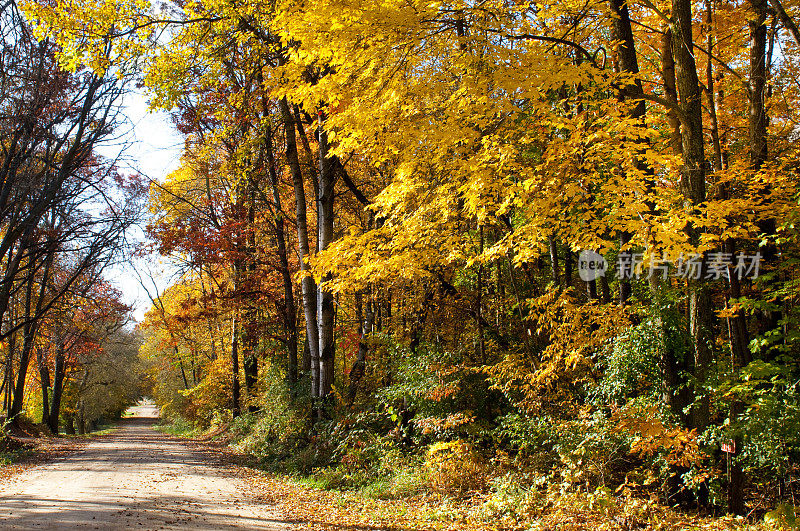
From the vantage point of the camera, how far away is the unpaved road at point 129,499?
625 centimetres

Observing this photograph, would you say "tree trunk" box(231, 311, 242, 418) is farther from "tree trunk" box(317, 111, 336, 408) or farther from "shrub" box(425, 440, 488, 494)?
"shrub" box(425, 440, 488, 494)

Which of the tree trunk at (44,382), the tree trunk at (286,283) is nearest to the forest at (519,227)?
the tree trunk at (286,283)

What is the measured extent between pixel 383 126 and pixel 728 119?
9707mm

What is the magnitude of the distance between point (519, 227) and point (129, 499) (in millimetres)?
7017

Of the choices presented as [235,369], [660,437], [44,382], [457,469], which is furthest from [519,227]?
[44,382]

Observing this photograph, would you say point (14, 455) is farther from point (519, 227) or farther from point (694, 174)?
point (694, 174)

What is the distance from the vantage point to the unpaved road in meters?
6.25

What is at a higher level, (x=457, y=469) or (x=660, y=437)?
(x=660, y=437)

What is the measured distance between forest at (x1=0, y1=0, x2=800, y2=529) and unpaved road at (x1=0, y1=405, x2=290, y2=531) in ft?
6.33

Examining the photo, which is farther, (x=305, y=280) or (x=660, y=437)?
(x=305, y=280)

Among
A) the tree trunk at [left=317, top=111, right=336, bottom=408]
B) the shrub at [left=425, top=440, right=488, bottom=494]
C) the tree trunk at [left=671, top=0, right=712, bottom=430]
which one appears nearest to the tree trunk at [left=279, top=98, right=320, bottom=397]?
the tree trunk at [left=317, top=111, right=336, bottom=408]

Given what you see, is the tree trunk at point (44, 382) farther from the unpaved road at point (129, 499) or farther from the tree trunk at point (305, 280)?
the tree trunk at point (305, 280)

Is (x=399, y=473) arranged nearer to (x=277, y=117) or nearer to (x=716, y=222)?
(x=716, y=222)

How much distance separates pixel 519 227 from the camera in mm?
6758
